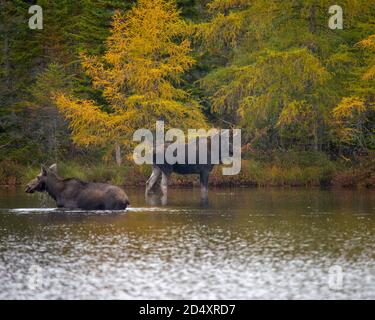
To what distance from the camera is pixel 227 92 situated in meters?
42.9

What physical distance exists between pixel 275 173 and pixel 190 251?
78.3 ft

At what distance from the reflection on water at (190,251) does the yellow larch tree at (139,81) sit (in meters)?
15.5

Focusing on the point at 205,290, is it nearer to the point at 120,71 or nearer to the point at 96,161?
the point at 120,71

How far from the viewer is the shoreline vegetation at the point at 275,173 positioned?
128ft

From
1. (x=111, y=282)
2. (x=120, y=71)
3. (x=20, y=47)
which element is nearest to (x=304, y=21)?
(x=120, y=71)

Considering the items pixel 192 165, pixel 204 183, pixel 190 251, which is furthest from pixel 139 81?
pixel 190 251

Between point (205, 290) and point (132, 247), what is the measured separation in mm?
4800

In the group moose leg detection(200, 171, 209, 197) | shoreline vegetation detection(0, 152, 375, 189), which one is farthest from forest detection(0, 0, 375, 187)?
moose leg detection(200, 171, 209, 197)

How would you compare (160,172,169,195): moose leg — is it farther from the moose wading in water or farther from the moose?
the moose wading in water

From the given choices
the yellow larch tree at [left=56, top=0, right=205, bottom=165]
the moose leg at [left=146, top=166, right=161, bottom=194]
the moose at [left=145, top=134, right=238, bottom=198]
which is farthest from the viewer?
the yellow larch tree at [left=56, top=0, right=205, bottom=165]

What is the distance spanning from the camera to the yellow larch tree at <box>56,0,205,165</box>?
42.8 metres

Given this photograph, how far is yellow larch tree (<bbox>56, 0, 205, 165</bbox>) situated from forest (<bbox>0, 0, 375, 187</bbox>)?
0.07m

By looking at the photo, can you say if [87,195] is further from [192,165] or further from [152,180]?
[152,180]

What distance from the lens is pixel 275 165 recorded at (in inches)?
1624
